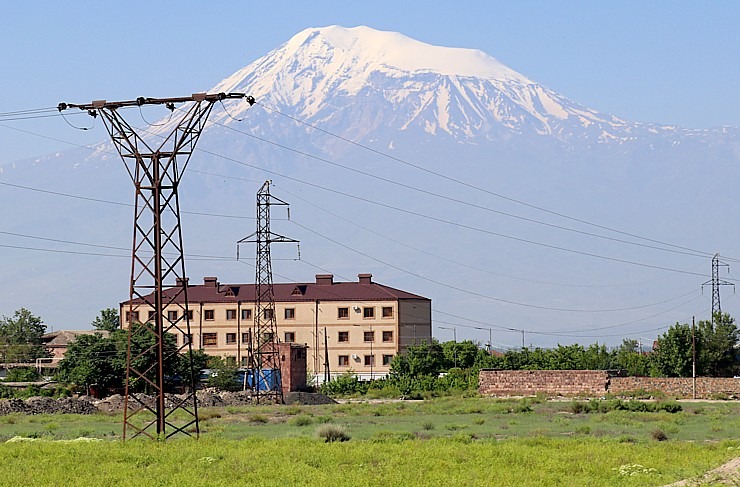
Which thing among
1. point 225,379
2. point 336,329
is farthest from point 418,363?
point 336,329

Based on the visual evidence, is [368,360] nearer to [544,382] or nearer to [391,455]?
[544,382]

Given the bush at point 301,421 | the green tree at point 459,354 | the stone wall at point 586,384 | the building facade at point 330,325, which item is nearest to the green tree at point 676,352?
the stone wall at point 586,384

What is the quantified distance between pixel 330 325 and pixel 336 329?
0.85 meters

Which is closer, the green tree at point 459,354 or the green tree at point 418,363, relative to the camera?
the green tree at point 418,363

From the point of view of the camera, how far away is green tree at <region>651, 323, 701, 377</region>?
96.6 meters

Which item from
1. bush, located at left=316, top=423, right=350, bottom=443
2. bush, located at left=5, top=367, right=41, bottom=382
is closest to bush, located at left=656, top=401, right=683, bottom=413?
bush, located at left=316, top=423, right=350, bottom=443

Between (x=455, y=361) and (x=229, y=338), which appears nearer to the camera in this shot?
(x=455, y=361)

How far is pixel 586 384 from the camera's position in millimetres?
85500

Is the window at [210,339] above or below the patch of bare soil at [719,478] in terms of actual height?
above

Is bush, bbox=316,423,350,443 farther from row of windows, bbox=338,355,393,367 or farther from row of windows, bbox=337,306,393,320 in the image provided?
row of windows, bbox=337,306,393,320

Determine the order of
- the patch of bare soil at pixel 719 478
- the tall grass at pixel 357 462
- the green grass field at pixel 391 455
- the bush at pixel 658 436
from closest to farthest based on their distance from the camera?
the patch of bare soil at pixel 719 478
the tall grass at pixel 357 462
the green grass field at pixel 391 455
the bush at pixel 658 436

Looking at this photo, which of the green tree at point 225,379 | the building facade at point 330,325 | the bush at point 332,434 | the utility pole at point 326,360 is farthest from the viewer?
the building facade at point 330,325

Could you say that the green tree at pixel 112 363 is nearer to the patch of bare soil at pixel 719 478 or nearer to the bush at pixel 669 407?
the bush at pixel 669 407

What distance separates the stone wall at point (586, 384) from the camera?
3255 inches
